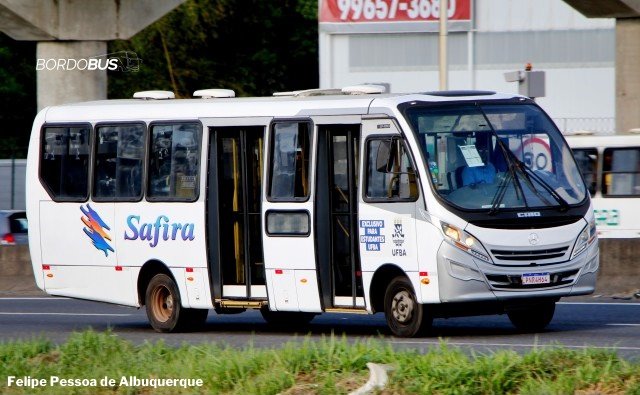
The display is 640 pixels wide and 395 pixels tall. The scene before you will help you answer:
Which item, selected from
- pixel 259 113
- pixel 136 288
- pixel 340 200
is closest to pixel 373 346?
pixel 340 200

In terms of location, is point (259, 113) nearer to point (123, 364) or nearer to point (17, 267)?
point (123, 364)

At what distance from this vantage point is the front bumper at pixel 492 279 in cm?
1472

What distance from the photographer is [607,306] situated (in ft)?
63.7

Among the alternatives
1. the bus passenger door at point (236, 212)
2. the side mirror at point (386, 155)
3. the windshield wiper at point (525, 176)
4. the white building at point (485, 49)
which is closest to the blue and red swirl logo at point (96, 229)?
the bus passenger door at point (236, 212)

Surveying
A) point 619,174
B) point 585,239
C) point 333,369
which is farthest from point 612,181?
point 333,369

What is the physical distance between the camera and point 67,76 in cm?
2427

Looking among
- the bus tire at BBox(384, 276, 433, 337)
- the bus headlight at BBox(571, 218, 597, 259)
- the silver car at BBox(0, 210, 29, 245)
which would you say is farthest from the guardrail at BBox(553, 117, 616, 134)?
the bus tire at BBox(384, 276, 433, 337)

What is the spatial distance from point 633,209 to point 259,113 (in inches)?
661

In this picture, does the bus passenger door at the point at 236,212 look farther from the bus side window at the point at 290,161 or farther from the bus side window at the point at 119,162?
the bus side window at the point at 119,162

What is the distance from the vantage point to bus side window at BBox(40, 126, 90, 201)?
18594mm

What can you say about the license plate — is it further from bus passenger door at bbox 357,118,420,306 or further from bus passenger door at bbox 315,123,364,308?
bus passenger door at bbox 315,123,364,308

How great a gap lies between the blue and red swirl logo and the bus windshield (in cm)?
464

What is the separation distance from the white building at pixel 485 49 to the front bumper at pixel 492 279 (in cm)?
2766

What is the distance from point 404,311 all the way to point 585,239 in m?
2.02
